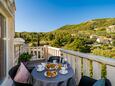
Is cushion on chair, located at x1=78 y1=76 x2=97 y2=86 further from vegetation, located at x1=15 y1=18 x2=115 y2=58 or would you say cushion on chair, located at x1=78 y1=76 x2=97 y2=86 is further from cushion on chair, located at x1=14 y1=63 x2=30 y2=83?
vegetation, located at x1=15 y1=18 x2=115 y2=58

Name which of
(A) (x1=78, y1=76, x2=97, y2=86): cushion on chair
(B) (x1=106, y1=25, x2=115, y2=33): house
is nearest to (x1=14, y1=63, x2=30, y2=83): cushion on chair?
(A) (x1=78, y1=76, x2=97, y2=86): cushion on chair

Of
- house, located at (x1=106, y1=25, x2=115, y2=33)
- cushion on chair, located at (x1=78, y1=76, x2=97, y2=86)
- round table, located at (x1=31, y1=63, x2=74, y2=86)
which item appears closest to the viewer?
cushion on chair, located at (x1=78, y1=76, x2=97, y2=86)

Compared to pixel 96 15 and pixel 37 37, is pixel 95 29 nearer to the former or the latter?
pixel 96 15

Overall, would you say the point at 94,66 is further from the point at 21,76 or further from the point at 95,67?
the point at 21,76

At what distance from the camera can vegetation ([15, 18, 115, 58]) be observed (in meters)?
10.5

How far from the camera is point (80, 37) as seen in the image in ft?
52.8

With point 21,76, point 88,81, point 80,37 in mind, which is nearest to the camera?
point 88,81

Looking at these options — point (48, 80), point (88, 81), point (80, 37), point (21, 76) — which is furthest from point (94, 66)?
point (80, 37)

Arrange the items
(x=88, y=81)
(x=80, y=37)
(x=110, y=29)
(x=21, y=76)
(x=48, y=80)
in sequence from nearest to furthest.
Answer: (x=88, y=81) → (x=48, y=80) → (x=21, y=76) → (x=80, y=37) → (x=110, y=29)

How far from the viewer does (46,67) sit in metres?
3.12

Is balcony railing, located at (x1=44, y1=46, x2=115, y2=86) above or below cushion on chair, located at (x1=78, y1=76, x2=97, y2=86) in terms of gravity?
above

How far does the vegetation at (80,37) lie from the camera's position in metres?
10.5

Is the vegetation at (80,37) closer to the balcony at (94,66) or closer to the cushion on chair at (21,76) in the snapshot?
the balcony at (94,66)

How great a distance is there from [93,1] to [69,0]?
5250 mm
